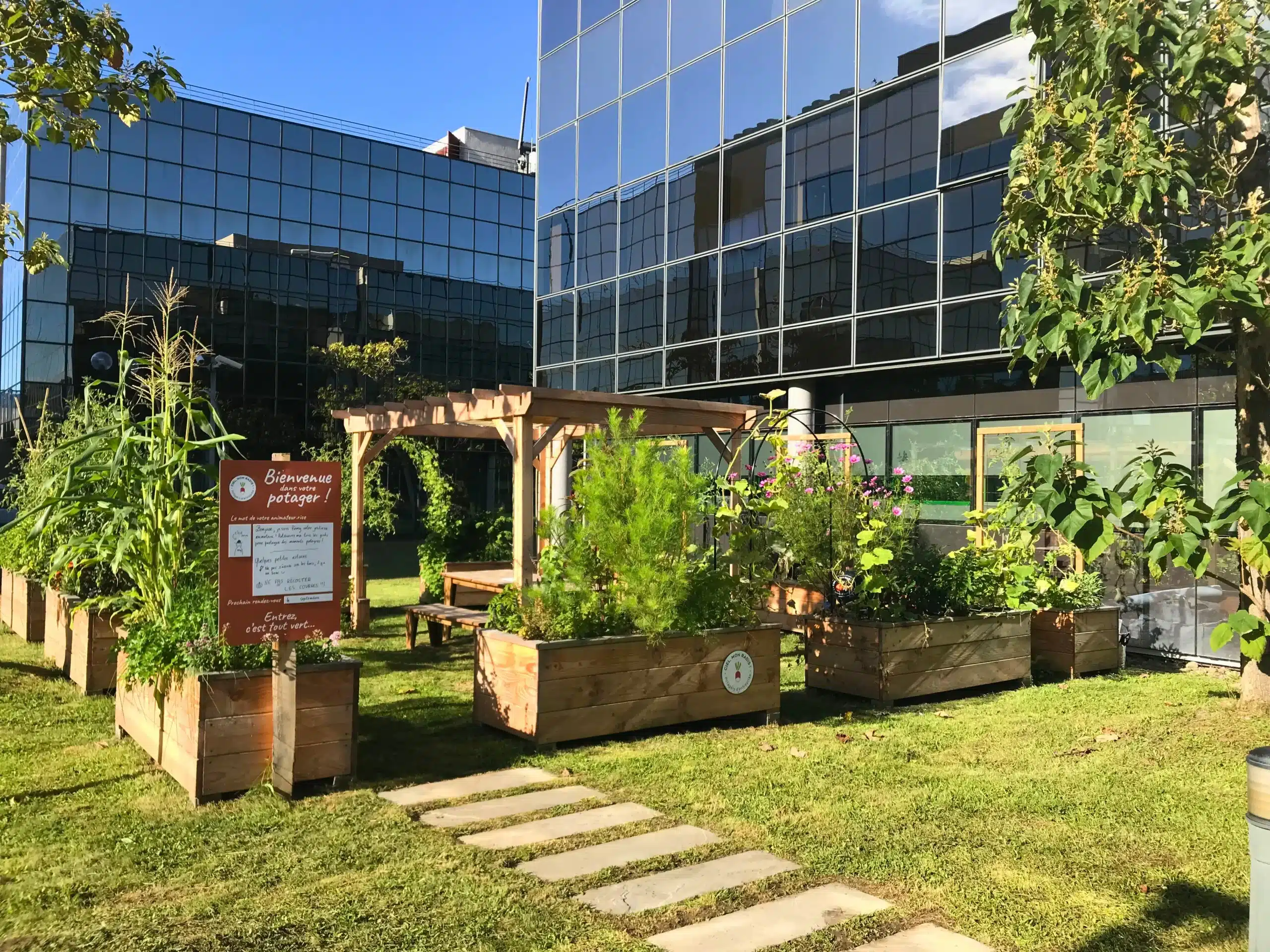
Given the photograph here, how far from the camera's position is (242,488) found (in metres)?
5.05

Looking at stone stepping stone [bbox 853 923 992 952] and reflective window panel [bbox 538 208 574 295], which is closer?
stone stepping stone [bbox 853 923 992 952]

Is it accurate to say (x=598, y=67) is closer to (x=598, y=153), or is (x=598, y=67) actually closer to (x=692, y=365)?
(x=598, y=153)

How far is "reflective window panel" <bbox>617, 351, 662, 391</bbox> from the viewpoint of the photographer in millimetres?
16031

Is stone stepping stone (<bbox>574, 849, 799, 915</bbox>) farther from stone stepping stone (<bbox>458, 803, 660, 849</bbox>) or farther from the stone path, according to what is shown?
stone stepping stone (<bbox>458, 803, 660, 849</bbox>)

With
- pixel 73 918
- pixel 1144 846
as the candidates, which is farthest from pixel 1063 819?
pixel 73 918

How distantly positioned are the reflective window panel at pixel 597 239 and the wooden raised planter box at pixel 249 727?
1258 centimetres

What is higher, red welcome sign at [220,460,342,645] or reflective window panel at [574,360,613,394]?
reflective window panel at [574,360,613,394]

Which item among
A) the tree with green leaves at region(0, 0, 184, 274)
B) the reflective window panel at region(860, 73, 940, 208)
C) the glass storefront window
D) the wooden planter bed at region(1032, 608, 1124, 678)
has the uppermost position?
the reflective window panel at region(860, 73, 940, 208)

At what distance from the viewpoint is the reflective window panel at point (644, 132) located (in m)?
16.2

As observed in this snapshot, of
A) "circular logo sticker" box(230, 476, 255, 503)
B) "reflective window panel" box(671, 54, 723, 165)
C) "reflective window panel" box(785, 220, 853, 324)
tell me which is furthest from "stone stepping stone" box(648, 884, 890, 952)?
"reflective window panel" box(671, 54, 723, 165)

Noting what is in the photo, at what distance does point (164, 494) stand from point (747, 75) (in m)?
11.5

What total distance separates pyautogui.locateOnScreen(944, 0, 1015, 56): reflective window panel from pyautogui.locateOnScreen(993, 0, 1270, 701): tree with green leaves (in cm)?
447

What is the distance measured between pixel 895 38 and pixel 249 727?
10908 mm

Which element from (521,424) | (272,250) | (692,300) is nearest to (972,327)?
(692,300)
